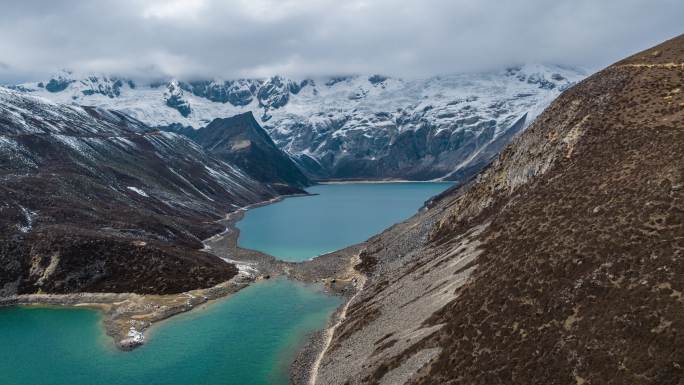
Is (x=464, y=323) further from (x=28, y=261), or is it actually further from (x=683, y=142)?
(x=28, y=261)

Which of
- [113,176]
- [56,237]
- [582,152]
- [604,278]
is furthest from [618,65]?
[113,176]

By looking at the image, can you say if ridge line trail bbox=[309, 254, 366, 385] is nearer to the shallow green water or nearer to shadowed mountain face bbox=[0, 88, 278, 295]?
the shallow green water

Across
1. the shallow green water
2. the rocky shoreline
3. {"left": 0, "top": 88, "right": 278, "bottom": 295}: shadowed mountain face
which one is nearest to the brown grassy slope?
the rocky shoreline

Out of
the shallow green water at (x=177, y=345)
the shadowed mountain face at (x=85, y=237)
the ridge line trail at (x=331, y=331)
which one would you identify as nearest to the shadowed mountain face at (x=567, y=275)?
the ridge line trail at (x=331, y=331)

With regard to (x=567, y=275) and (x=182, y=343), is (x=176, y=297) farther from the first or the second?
(x=567, y=275)

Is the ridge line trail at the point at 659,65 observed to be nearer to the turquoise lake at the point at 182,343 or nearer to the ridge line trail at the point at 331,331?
the ridge line trail at the point at 331,331

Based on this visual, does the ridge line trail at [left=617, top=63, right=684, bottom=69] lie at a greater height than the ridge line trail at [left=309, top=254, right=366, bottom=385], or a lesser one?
greater

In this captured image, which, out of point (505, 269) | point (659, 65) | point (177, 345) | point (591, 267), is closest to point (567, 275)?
point (591, 267)
